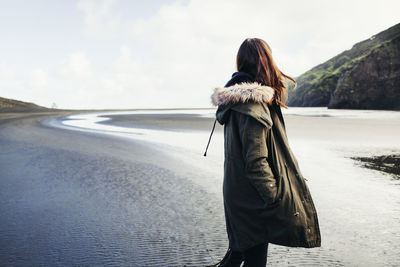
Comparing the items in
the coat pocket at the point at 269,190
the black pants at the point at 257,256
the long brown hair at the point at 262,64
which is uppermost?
the long brown hair at the point at 262,64

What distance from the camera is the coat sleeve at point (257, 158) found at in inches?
81.0

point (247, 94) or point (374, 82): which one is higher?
point (374, 82)

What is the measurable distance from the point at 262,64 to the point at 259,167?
75cm

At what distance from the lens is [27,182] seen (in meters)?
6.44

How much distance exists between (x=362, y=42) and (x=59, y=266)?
18261 centimetres

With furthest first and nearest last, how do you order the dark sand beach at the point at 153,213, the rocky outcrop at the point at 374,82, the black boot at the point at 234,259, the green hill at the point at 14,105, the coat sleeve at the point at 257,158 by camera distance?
the green hill at the point at 14,105
the rocky outcrop at the point at 374,82
the dark sand beach at the point at 153,213
the black boot at the point at 234,259
the coat sleeve at the point at 257,158

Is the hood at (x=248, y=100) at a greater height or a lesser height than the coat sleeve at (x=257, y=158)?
greater

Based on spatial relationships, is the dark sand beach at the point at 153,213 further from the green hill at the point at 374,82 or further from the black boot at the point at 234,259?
the green hill at the point at 374,82

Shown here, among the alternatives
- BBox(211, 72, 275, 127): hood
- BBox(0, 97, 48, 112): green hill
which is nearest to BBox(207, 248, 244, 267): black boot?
BBox(211, 72, 275, 127): hood

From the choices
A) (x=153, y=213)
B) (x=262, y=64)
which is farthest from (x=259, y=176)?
(x=153, y=213)

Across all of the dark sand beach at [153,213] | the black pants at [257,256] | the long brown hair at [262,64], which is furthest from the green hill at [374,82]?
the black pants at [257,256]

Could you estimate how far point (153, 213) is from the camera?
4.63 m

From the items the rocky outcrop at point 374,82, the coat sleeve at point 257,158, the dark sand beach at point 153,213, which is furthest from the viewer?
the rocky outcrop at point 374,82

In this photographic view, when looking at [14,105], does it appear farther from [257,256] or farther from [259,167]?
[259,167]
